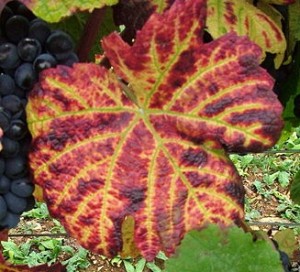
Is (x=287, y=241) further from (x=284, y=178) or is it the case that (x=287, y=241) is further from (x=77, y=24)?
(x=284, y=178)

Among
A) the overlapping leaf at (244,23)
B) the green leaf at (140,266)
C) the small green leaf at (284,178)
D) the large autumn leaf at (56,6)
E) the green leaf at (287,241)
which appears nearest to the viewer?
the large autumn leaf at (56,6)

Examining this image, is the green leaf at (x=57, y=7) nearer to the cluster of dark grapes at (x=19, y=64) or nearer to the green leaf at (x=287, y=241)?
the cluster of dark grapes at (x=19, y=64)

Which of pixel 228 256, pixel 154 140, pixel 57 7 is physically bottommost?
pixel 228 256

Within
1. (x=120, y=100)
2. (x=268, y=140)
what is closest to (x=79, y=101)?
(x=120, y=100)

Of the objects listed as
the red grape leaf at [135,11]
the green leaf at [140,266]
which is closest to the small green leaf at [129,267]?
the green leaf at [140,266]

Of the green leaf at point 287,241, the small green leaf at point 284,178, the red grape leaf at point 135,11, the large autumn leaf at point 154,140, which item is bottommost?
the small green leaf at point 284,178

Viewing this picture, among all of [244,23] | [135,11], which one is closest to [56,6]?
[135,11]

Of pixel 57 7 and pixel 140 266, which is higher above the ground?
pixel 57 7

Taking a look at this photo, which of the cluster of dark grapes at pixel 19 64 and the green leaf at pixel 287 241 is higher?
the cluster of dark grapes at pixel 19 64

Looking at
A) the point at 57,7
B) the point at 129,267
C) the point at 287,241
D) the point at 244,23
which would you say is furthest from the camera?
the point at 129,267
